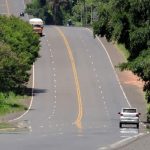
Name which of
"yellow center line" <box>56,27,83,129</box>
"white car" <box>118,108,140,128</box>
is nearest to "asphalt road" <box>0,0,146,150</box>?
"yellow center line" <box>56,27,83,129</box>

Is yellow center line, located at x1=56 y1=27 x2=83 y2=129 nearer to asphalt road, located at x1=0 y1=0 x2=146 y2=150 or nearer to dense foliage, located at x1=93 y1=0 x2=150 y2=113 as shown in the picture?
asphalt road, located at x1=0 y1=0 x2=146 y2=150

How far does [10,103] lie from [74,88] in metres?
15.8

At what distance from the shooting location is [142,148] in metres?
30.5

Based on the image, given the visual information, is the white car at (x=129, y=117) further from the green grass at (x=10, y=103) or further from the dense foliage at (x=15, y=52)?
the dense foliage at (x=15, y=52)

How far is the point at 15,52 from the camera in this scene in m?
101

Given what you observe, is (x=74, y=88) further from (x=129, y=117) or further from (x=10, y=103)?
(x=129, y=117)

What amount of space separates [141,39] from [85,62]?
55.5 metres

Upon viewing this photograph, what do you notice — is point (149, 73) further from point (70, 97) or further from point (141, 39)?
point (70, 97)

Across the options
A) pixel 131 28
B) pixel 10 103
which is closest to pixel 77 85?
pixel 10 103

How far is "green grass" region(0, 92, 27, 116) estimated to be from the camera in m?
84.3

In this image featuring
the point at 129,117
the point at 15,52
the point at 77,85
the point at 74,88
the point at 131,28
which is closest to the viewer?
the point at 129,117

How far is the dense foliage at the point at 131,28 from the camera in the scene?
66938 mm

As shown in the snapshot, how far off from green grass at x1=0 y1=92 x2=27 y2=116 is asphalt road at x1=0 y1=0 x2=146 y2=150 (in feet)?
5.06

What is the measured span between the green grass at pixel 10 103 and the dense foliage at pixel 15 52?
3.02 feet
